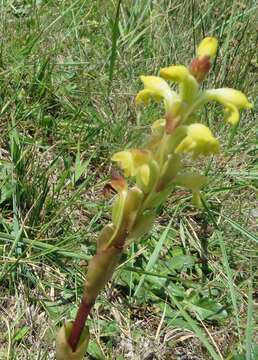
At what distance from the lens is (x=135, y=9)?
2.71 meters

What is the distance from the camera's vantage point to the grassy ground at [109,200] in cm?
162

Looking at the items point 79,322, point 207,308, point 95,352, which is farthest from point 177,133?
point 207,308

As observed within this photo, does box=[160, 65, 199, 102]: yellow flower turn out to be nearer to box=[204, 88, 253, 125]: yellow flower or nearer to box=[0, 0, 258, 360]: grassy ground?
box=[204, 88, 253, 125]: yellow flower

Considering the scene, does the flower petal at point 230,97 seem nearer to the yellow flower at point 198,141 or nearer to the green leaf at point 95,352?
the yellow flower at point 198,141

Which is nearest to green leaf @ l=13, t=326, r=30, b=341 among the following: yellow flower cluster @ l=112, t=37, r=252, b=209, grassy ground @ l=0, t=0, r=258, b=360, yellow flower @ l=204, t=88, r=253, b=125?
grassy ground @ l=0, t=0, r=258, b=360

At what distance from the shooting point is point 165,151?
85 cm

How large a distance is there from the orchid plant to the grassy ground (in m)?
0.44

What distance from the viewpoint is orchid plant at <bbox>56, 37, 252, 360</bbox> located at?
0.83 meters

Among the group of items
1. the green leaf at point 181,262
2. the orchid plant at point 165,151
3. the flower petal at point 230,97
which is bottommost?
the green leaf at point 181,262

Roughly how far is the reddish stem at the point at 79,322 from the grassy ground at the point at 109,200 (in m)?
0.35

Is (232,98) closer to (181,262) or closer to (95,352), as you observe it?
(95,352)

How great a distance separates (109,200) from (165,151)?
1072 mm

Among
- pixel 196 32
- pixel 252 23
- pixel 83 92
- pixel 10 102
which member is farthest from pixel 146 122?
pixel 252 23

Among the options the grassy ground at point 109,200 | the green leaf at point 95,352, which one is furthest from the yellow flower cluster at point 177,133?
the green leaf at point 95,352
